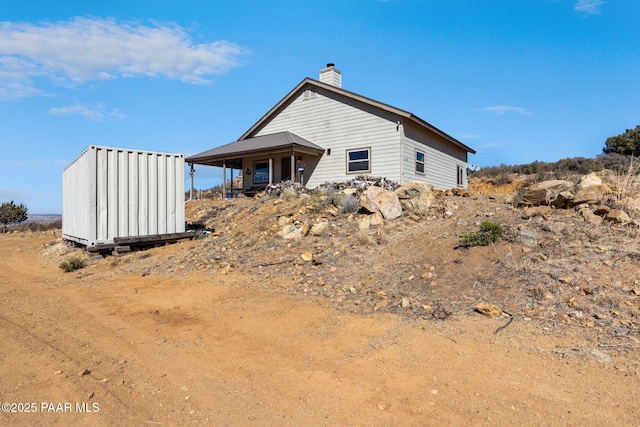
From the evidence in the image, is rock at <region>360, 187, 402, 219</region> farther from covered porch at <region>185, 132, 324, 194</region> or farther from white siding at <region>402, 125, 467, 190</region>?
covered porch at <region>185, 132, 324, 194</region>

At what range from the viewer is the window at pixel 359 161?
17.9 meters

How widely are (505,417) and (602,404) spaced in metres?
0.95

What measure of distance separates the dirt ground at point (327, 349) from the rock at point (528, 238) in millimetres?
317

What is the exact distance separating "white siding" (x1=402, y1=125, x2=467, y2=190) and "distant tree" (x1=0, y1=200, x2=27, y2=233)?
2939 centimetres

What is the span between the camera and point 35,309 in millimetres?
6754

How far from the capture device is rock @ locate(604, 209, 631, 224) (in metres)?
7.73

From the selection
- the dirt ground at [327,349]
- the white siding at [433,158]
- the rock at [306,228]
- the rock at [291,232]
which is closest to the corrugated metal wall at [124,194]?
the dirt ground at [327,349]

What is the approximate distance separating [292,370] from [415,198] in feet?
28.1

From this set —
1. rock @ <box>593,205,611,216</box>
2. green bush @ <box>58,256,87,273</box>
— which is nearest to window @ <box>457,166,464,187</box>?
rock @ <box>593,205,611,216</box>

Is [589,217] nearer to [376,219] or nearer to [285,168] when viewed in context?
[376,219]

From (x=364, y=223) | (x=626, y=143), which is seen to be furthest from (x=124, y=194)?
(x=626, y=143)

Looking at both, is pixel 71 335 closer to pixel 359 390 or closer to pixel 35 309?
pixel 35 309

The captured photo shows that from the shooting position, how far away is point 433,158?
20.2m

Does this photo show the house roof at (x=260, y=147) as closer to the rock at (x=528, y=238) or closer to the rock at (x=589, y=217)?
the rock at (x=528, y=238)
